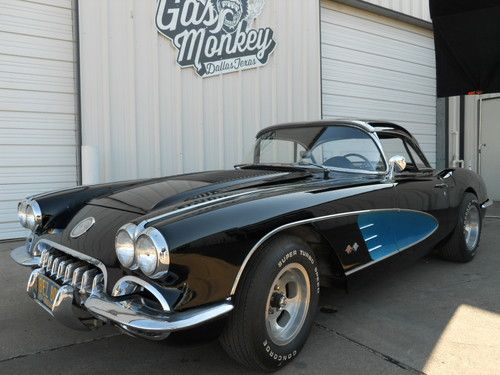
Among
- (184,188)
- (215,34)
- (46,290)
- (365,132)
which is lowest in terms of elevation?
(46,290)

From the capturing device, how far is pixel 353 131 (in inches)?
146

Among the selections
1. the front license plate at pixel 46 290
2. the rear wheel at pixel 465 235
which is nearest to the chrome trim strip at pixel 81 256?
the front license plate at pixel 46 290

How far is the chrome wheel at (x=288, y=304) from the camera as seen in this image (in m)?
2.49

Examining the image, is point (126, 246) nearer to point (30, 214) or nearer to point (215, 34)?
point (30, 214)

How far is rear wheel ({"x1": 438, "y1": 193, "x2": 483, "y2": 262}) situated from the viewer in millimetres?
4586

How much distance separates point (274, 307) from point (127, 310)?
81 centimetres

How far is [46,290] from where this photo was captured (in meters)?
2.57

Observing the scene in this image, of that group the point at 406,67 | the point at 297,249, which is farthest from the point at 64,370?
the point at 406,67

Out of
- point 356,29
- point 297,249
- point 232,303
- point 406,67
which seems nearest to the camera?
point 232,303

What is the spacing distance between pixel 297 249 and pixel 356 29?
732cm

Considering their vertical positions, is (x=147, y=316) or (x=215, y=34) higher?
(x=215, y=34)

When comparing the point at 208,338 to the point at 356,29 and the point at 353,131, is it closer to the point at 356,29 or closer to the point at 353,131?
the point at 353,131

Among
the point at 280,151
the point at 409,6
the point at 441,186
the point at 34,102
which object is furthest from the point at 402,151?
the point at 409,6

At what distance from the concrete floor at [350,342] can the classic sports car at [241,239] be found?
213mm
